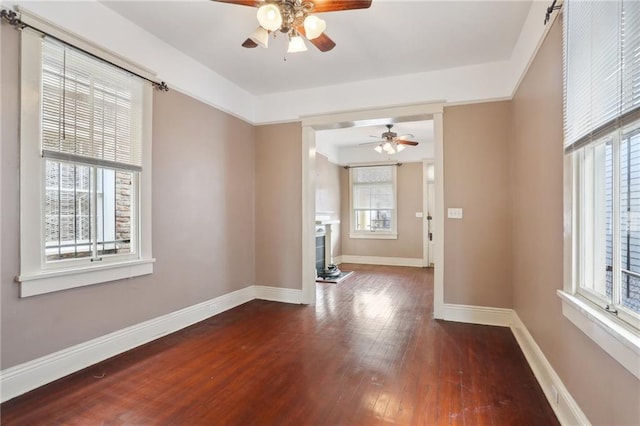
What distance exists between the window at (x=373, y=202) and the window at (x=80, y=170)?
5525 mm

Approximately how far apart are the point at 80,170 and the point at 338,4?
233cm

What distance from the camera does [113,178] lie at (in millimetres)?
2760

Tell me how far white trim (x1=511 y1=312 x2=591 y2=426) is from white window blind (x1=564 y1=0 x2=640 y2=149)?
1.42m

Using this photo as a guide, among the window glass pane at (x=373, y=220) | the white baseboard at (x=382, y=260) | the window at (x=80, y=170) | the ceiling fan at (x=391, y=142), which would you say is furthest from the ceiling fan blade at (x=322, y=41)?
the white baseboard at (x=382, y=260)

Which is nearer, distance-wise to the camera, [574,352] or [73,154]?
[574,352]

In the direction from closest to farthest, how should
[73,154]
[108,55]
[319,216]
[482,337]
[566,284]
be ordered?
[566,284]
[73,154]
[108,55]
[482,337]
[319,216]

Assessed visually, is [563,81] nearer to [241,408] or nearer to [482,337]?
[482,337]

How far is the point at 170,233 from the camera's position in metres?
3.28

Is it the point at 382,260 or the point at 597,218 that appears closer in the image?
the point at 597,218

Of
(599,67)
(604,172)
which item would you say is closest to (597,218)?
(604,172)

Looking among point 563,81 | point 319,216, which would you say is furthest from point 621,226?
point 319,216

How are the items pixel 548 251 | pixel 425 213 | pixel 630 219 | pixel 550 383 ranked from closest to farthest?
pixel 630 219, pixel 550 383, pixel 548 251, pixel 425 213

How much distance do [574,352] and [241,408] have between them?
6.48 ft

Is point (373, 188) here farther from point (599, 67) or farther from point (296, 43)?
point (599, 67)
